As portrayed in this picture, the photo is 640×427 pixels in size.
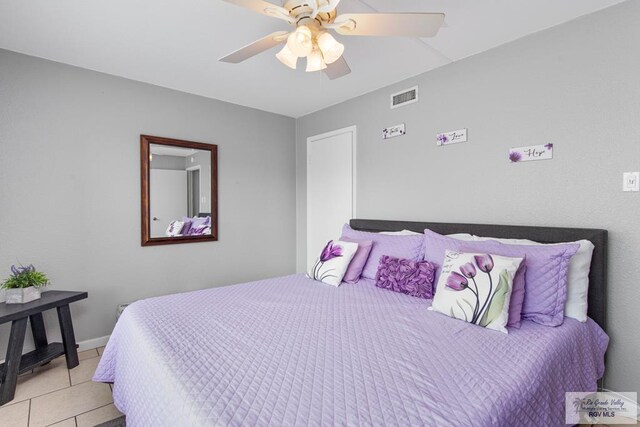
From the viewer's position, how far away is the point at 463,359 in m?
1.25

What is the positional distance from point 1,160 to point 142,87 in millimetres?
1186

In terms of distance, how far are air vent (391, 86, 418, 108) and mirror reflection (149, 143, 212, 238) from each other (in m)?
1.95

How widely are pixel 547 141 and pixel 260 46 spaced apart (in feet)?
6.19

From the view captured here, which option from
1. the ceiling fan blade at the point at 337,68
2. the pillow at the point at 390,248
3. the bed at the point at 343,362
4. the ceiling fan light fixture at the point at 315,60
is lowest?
the bed at the point at 343,362

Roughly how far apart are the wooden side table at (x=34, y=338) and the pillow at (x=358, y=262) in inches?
80.1

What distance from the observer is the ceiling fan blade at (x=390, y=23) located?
1372mm

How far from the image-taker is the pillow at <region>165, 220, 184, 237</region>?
3.05 metres

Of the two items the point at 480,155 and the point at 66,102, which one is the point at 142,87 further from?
the point at 480,155

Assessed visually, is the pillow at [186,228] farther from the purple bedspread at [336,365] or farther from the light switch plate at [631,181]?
the light switch plate at [631,181]

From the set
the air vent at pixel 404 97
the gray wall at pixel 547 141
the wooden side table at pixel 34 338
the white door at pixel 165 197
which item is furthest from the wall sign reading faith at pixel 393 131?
the wooden side table at pixel 34 338

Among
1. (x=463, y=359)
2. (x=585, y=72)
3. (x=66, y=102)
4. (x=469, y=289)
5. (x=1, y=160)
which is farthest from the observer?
(x=66, y=102)

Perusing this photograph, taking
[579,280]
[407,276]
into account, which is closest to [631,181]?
[579,280]

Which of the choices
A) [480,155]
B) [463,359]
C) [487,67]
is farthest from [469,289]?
[487,67]

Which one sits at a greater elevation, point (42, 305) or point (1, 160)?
point (1, 160)
